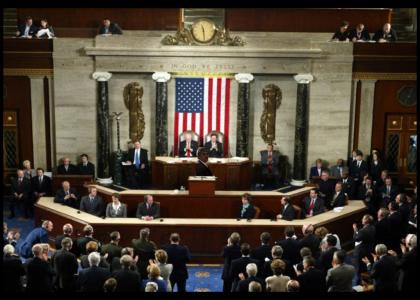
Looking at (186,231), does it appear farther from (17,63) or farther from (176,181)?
(17,63)

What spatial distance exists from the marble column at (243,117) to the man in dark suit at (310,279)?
953 cm

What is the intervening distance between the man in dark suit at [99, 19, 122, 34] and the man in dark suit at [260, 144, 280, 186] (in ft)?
A: 18.6

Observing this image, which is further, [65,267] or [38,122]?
[38,122]

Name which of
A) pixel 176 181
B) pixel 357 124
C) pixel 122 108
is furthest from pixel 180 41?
pixel 357 124

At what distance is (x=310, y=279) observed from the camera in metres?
9.17

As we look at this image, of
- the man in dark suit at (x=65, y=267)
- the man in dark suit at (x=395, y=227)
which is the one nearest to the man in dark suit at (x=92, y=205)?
the man in dark suit at (x=65, y=267)

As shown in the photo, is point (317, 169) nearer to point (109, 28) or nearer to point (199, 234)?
point (199, 234)

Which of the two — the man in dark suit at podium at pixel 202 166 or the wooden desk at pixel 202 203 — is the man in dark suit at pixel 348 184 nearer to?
the wooden desk at pixel 202 203

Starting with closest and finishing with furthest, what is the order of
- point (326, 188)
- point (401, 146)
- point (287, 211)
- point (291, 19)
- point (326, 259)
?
1. point (326, 259)
2. point (287, 211)
3. point (326, 188)
4. point (401, 146)
5. point (291, 19)

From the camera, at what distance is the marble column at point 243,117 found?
18.3 metres

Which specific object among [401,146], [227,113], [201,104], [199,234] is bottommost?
[199,234]

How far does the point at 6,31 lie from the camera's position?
2005 cm

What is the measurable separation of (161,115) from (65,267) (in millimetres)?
9191

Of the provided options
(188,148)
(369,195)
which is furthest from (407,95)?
(188,148)
